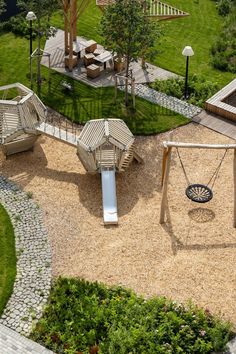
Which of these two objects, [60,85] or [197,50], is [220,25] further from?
[60,85]

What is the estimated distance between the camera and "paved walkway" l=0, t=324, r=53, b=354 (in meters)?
13.7

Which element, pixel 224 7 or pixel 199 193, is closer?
pixel 199 193

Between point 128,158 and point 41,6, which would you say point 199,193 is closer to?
point 128,158

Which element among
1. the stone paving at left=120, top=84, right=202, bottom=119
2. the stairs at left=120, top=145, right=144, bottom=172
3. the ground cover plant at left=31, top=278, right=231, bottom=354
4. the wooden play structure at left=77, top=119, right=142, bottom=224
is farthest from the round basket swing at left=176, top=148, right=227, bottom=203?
the stone paving at left=120, top=84, right=202, bottom=119

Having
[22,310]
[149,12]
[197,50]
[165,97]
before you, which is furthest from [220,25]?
[22,310]

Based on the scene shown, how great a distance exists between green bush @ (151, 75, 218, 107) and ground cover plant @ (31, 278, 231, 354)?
443 inches

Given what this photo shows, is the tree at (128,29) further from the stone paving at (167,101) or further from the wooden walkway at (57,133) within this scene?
the wooden walkway at (57,133)

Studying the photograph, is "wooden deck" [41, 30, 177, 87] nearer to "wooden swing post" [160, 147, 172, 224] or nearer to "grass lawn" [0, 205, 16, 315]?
"wooden swing post" [160, 147, 172, 224]

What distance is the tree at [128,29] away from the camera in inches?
830

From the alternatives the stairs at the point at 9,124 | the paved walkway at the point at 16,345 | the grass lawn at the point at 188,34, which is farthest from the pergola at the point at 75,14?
the paved walkway at the point at 16,345

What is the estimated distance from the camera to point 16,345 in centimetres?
1385

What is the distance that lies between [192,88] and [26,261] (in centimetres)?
1184

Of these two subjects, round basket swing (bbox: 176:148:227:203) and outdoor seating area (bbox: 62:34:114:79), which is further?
outdoor seating area (bbox: 62:34:114:79)

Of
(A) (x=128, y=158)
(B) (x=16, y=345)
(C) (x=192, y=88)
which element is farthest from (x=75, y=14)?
(B) (x=16, y=345)
